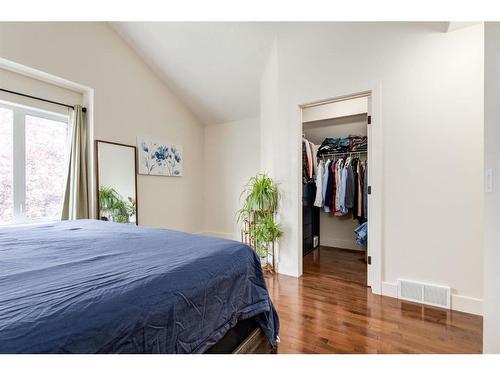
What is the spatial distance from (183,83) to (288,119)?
2.04 m

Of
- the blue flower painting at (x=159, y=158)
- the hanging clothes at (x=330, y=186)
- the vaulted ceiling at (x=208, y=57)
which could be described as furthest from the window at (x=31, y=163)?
the hanging clothes at (x=330, y=186)

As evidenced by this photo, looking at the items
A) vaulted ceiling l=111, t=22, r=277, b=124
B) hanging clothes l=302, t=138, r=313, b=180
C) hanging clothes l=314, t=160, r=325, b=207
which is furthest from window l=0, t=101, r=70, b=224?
hanging clothes l=314, t=160, r=325, b=207

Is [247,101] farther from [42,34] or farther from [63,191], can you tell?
[63,191]

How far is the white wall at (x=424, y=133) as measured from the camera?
197 centimetres

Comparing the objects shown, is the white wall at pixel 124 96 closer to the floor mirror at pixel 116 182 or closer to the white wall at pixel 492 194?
the floor mirror at pixel 116 182

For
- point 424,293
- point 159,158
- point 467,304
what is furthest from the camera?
point 159,158

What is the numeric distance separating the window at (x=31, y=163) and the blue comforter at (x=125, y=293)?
61.7 inches

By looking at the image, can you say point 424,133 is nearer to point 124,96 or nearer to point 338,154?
point 338,154

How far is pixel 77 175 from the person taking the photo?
2.89m

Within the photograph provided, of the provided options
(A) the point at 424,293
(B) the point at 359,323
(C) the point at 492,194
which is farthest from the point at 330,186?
(C) the point at 492,194

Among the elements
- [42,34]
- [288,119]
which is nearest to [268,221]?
[288,119]

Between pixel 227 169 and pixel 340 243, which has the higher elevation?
pixel 227 169

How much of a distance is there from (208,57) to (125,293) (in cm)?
333

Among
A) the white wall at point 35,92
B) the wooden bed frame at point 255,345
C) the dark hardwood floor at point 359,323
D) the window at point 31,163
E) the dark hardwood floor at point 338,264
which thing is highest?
the white wall at point 35,92
